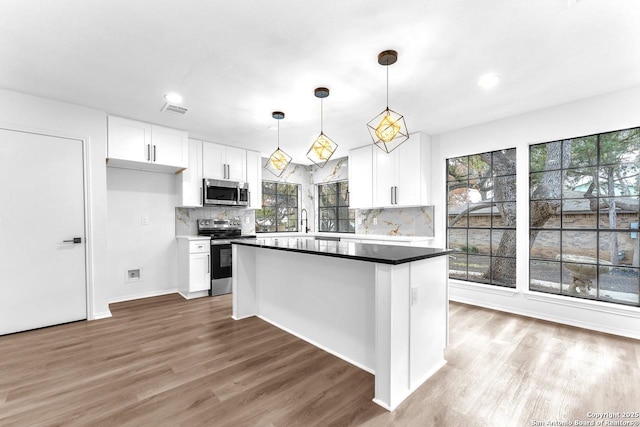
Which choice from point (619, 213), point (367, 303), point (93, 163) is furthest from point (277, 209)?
point (619, 213)

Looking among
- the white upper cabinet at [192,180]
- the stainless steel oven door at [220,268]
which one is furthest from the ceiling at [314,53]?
the stainless steel oven door at [220,268]

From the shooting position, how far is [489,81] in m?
2.69

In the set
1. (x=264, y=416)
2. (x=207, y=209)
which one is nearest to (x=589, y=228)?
(x=264, y=416)

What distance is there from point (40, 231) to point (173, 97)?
2.04m

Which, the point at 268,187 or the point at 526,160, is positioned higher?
the point at 526,160

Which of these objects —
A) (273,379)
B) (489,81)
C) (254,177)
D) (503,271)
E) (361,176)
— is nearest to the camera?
(273,379)

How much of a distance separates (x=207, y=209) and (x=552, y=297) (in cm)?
500

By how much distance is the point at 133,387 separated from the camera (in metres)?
1.98

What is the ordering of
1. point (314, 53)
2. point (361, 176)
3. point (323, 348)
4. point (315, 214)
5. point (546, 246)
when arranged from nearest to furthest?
point (314, 53), point (323, 348), point (546, 246), point (361, 176), point (315, 214)

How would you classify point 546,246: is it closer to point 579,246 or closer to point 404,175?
point 579,246

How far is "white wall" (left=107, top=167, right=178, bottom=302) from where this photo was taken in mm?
4078

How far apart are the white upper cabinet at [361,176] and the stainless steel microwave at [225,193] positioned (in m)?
1.89

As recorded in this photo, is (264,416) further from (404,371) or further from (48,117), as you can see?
(48,117)

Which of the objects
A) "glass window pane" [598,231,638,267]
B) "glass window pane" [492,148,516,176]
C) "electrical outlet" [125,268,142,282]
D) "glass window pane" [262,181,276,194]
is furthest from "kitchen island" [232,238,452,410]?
"glass window pane" [262,181,276,194]
